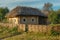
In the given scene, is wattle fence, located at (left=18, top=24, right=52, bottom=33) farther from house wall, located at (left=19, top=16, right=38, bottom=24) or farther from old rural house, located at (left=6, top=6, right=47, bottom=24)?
house wall, located at (left=19, top=16, right=38, bottom=24)

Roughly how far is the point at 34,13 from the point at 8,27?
466 inches

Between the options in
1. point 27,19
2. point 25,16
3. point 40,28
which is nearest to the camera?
point 40,28

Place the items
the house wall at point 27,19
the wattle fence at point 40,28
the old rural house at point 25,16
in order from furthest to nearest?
the house wall at point 27,19
the old rural house at point 25,16
the wattle fence at point 40,28

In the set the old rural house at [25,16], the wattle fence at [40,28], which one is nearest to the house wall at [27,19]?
the old rural house at [25,16]

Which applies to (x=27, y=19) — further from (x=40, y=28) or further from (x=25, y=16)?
(x=40, y=28)

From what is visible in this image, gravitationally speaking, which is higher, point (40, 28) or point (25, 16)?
point (25, 16)

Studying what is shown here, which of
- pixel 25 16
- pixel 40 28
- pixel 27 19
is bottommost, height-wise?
pixel 40 28

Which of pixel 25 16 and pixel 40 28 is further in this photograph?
pixel 25 16

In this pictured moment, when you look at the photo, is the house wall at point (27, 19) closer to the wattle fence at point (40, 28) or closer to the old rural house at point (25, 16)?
the old rural house at point (25, 16)

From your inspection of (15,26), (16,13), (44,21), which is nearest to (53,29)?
(15,26)

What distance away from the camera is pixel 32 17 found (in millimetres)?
42500

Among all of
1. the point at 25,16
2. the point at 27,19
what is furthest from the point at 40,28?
the point at 27,19

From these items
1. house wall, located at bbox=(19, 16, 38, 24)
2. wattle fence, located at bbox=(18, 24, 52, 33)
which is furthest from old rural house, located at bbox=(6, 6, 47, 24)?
wattle fence, located at bbox=(18, 24, 52, 33)

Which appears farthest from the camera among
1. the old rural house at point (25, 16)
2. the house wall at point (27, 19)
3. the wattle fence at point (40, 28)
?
the house wall at point (27, 19)
